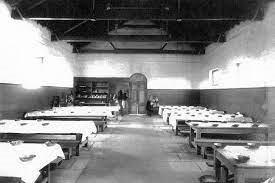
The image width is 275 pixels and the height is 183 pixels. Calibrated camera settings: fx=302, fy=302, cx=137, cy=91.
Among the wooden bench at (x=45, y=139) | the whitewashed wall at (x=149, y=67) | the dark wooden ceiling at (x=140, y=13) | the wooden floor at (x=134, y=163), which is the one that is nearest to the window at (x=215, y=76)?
the dark wooden ceiling at (x=140, y=13)

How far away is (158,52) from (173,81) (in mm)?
2025

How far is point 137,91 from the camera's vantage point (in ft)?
58.8

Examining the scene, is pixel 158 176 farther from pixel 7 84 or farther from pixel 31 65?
pixel 31 65

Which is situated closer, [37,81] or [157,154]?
[157,154]

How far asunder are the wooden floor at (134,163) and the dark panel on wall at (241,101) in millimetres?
2447

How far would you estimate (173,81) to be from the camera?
18.0 metres

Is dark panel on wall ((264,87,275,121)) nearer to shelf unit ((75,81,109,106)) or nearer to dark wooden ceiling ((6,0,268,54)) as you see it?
dark wooden ceiling ((6,0,268,54))

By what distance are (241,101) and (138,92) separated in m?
8.14

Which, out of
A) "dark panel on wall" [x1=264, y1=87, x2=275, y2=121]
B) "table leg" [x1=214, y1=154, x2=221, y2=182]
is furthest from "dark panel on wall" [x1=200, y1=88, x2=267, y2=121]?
"table leg" [x1=214, y1=154, x2=221, y2=182]

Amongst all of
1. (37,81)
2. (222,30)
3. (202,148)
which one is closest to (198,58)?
(222,30)

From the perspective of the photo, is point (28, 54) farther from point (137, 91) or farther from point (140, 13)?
point (137, 91)

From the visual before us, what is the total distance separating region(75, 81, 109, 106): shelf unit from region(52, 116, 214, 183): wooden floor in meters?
8.38

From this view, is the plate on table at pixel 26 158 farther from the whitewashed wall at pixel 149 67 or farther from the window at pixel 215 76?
the whitewashed wall at pixel 149 67

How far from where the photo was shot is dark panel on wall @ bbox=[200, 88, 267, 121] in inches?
354
